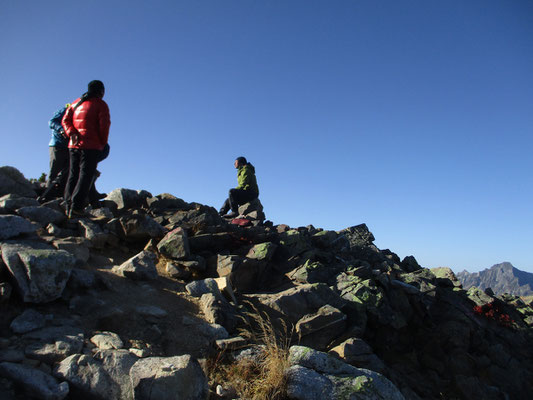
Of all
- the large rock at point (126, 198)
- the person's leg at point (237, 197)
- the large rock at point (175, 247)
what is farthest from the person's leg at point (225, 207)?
the large rock at point (175, 247)

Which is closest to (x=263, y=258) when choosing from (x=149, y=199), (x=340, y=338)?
(x=340, y=338)

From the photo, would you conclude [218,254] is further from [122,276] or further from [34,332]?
[34,332]

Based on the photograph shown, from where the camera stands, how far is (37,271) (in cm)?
533

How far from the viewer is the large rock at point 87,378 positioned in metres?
4.05

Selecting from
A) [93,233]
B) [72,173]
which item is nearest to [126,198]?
[72,173]

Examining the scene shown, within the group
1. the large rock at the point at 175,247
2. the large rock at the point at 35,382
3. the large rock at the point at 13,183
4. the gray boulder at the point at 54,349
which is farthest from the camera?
the large rock at the point at 13,183

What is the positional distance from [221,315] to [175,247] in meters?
2.82

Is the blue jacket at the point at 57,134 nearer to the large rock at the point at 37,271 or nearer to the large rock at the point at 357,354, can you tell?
the large rock at the point at 37,271

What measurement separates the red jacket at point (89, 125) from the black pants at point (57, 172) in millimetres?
1999

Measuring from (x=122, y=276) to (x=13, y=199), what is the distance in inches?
135

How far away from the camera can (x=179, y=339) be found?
5.83m

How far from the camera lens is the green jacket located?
16.8 metres

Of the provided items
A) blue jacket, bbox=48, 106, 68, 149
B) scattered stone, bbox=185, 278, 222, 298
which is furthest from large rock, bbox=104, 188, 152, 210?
scattered stone, bbox=185, 278, 222, 298

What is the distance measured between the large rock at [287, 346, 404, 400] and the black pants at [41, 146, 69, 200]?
8.90 metres
